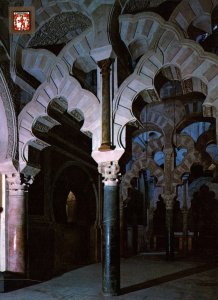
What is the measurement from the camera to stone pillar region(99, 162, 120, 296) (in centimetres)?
556

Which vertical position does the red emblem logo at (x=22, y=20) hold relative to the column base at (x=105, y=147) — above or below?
above

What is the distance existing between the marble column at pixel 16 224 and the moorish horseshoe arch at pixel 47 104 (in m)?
0.37

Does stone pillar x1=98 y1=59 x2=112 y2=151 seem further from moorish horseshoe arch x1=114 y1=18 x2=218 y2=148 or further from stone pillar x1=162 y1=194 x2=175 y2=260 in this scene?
stone pillar x1=162 y1=194 x2=175 y2=260

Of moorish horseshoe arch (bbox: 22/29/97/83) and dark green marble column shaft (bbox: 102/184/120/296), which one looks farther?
moorish horseshoe arch (bbox: 22/29/97/83)

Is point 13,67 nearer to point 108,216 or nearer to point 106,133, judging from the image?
point 106,133

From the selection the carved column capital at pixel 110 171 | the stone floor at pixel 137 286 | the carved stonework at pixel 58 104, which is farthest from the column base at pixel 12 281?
the carved stonework at pixel 58 104

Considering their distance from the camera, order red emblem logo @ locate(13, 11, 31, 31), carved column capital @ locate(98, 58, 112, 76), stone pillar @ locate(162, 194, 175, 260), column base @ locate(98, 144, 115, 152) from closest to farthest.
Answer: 1. column base @ locate(98, 144, 115, 152)
2. carved column capital @ locate(98, 58, 112, 76)
3. red emblem logo @ locate(13, 11, 31, 31)
4. stone pillar @ locate(162, 194, 175, 260)

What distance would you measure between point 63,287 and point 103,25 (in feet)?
15.1

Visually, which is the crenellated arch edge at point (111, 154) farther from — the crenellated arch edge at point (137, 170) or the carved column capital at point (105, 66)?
the crenellated arch edge at point (137, 170)

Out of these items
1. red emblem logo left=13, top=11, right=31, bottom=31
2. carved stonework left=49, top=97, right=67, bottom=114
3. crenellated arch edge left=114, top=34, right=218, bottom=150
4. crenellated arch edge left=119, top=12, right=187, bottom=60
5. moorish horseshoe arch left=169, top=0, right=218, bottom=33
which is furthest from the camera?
carved stonework left=49, top=97, right=67, bottom=114

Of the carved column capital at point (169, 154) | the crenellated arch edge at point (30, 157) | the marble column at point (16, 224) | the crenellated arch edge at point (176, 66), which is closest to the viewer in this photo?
the crenellated arch edge at point (176, 66)

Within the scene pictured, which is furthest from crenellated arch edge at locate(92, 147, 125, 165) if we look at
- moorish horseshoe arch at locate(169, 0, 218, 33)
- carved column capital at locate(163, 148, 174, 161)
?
carved column capital at locate(163, 148, 174, 161)

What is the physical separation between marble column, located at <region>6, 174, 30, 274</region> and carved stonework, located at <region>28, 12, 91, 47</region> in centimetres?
259

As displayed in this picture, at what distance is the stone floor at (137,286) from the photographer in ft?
18.9
